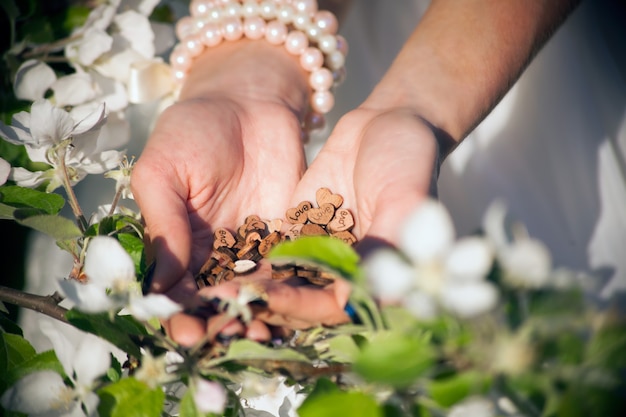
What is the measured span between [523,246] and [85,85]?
780 mm

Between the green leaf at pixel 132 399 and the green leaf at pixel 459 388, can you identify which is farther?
the green leaf at pixel 132 399

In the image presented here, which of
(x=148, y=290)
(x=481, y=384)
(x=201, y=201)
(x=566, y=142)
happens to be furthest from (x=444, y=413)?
(x=566, y=142)

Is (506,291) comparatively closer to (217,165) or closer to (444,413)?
(444,413)

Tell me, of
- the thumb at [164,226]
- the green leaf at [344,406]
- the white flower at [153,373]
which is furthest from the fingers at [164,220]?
the green leaf at [344,406]

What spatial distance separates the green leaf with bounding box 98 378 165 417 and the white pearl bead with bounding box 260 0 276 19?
954 millimetres

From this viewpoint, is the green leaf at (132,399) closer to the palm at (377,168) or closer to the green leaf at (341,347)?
the green leaf at (341,347)

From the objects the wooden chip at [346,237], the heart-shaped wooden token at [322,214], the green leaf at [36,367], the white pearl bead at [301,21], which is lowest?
the green leaf at [36,367]

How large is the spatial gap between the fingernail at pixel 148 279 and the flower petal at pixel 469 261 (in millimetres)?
402

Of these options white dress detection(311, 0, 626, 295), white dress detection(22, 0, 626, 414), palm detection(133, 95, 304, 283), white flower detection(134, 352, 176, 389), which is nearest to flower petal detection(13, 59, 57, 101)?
palm detection(133, 95, 304, 283)

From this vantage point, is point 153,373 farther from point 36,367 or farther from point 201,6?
point 201,6

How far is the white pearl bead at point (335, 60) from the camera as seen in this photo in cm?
130

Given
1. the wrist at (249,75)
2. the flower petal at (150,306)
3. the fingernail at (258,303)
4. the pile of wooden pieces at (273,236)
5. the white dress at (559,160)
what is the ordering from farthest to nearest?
1. the wrist at (249,75)
2. the white dress at (559,160)
3. the pile of wooden pieces at (273,236)
4. the fingernail at (258,303)
5. the flower petal at (150,306)

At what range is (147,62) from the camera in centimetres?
122

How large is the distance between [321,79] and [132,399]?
927 millimetres
